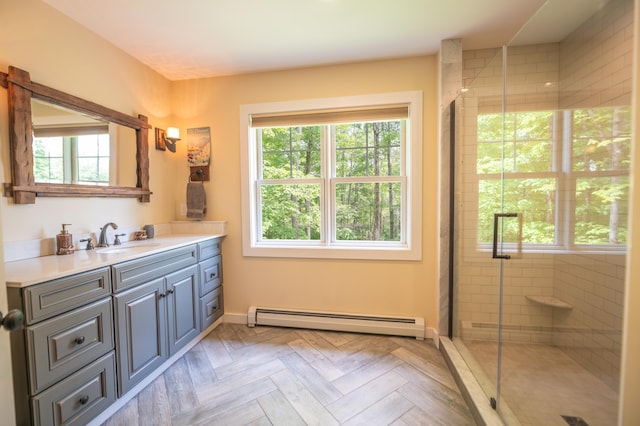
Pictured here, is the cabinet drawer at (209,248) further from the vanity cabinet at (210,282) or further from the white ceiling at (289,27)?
the white ceiling at (289,27)

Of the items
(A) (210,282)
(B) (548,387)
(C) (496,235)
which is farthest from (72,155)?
(B) (548,387)

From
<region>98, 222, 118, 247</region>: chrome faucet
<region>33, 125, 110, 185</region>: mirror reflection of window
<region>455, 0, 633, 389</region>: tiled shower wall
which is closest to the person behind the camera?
<region>455, 0, 633, 389</region>: tiled shower wall

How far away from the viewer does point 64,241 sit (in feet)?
5.74

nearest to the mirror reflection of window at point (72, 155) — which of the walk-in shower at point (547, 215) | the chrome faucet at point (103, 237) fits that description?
the chrome faucet at point (103, 237)

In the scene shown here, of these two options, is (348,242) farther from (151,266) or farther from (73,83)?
(73,83)

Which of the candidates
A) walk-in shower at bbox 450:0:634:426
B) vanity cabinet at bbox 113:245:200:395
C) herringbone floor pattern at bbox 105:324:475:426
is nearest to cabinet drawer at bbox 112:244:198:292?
vanity cabinet at bbox 113:245:200:395

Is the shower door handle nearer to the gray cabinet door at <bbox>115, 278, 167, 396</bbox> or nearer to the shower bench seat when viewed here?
the shower bench seat

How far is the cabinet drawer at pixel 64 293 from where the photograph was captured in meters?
1.19

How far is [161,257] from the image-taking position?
1933 mm

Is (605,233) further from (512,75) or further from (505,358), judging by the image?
(512,75)

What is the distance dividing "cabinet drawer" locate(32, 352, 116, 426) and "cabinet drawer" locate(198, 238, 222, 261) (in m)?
0.97

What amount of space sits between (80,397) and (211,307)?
1.18 metres

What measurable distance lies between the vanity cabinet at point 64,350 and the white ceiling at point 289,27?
5.68 ft

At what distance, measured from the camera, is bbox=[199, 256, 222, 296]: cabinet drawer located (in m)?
2.41
